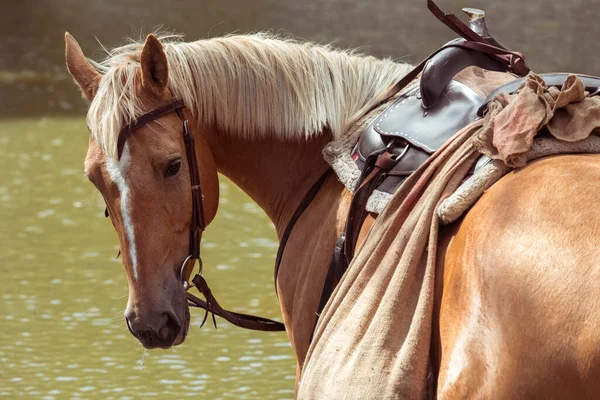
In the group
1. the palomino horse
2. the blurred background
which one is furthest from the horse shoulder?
the blurred background

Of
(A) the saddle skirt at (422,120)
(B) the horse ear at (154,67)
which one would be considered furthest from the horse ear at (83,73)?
(A) the saddle skirt at (422,120)

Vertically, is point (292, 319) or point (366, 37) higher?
point (292, 319)

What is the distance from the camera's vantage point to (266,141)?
232cm

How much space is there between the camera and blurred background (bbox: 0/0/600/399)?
13.4 feet

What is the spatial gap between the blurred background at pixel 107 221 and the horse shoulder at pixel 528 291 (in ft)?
3.79

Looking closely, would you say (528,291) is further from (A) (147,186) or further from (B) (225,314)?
(B) (225,314)

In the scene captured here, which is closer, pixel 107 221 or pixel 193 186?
pixel 193 186

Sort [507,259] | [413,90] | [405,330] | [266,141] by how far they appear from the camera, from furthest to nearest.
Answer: [266,141] < [413,90] < [405,330] < [507,259]

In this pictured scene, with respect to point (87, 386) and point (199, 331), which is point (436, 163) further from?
point (199, 331)

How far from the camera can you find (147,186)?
6.62ft

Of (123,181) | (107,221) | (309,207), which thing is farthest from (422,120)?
(107,221)

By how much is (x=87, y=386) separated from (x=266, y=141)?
2.01 m

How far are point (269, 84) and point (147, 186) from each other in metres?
0.42

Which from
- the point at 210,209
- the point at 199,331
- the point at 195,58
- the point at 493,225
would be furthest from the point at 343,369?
the point at 199,331
